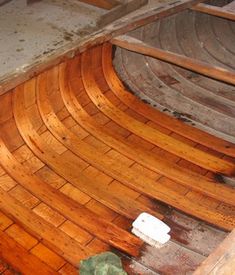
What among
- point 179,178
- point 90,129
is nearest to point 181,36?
point 90,129

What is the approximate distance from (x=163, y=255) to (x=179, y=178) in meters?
0.73

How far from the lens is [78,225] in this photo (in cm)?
270

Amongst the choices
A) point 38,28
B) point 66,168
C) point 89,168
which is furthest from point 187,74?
point 66,168

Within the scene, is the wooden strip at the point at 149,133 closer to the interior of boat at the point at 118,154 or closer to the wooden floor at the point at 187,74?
the interior of boat at the point at 118,154

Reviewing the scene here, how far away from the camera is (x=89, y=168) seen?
3.23 m

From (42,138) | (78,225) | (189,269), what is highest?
(42,138)

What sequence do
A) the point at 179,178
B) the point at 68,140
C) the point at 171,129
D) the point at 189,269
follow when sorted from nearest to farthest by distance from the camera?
1. the point at 189,269
2. the point at 179,178
3. the point at 68,140
4. the point at 171,129

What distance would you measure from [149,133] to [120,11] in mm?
1426

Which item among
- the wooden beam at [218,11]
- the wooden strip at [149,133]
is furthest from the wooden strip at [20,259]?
the wooden beam at [218,11]

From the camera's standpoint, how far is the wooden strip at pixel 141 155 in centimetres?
284

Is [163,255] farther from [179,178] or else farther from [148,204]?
[179,178]

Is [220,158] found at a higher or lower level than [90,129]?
lower

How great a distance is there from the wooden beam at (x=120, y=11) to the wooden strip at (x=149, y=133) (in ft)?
1.72

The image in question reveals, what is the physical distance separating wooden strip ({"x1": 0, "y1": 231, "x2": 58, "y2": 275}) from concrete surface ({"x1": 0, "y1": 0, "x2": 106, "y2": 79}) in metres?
1.25
